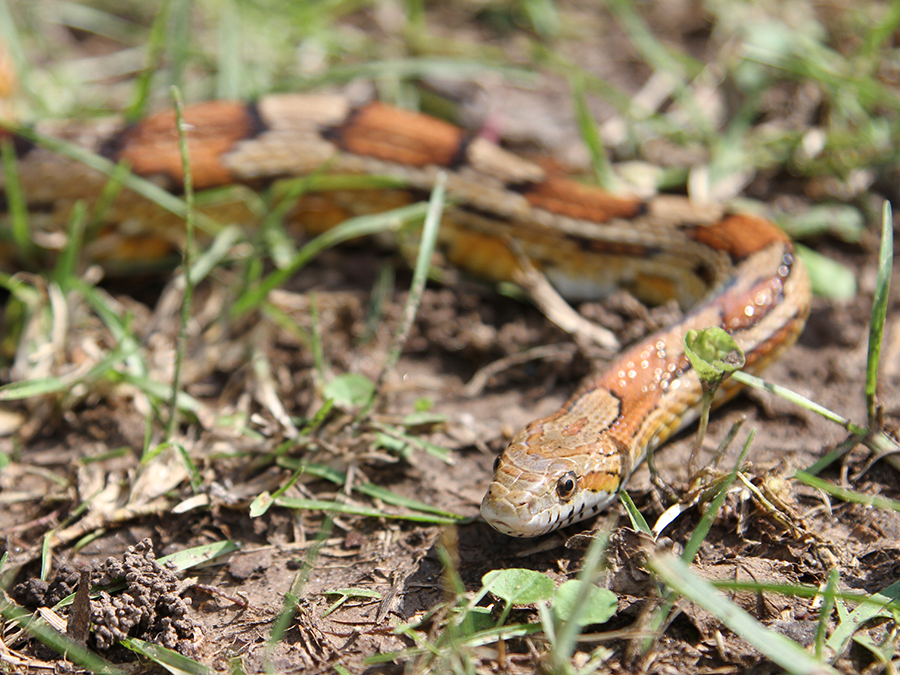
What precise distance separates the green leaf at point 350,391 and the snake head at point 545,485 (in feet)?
2.50

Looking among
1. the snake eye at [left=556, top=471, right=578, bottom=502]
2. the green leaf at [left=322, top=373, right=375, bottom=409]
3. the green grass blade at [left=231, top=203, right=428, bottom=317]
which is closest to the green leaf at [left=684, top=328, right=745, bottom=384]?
the snake eye at [left=556, top=471, right=578, bottom=502]

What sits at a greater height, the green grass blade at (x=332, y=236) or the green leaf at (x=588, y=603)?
the green grass blade at (x=332, y=236)

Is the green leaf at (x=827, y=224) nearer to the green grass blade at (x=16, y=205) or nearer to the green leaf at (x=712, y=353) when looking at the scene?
the green leaf at (x=712, y=353)

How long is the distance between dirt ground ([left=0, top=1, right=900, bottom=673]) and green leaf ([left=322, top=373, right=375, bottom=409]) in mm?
95

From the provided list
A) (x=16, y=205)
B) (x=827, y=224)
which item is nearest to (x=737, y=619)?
(x=827, y=224)

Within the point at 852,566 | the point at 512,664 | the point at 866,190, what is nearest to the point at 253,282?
the point at 512,664

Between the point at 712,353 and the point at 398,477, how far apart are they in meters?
1.39

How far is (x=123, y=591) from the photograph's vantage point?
2631mm

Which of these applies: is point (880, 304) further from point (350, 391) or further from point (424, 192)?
point (424, 192)

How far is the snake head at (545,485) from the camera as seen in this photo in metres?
2.58

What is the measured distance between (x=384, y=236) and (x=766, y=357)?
224 centimetres

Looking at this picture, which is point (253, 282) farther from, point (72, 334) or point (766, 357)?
point (766, 357)

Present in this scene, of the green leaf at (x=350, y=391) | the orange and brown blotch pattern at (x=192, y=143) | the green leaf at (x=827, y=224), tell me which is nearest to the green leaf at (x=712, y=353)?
the green leaf at (x=350, y=391)

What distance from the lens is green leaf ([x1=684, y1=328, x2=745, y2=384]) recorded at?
2.60 m
